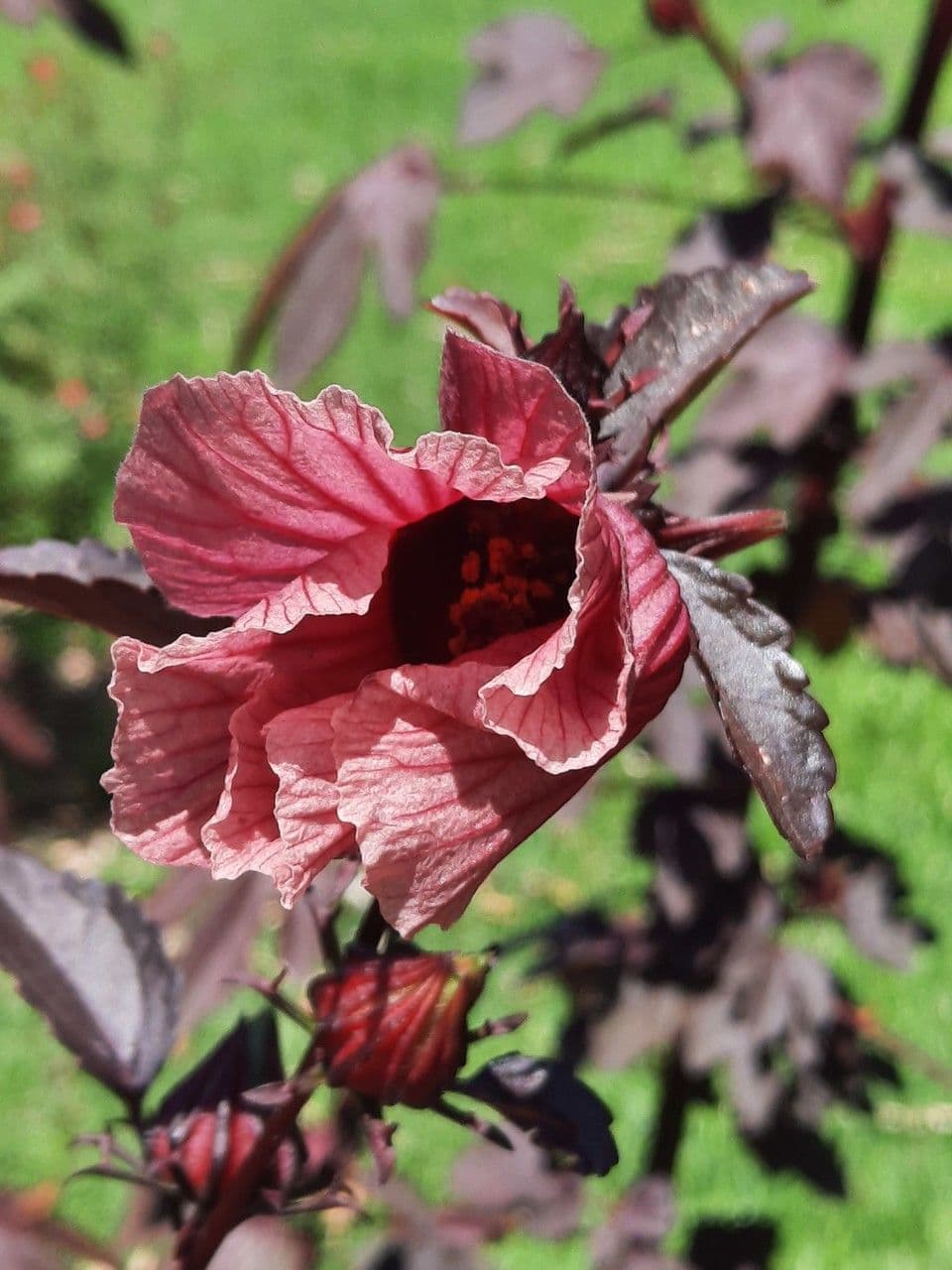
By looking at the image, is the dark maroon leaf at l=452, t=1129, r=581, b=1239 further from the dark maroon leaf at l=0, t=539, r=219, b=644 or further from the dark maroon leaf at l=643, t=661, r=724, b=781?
the dark maroon leaf at l=0, t=539, r=219, b=644

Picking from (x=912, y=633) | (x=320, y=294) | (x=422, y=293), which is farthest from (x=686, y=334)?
(x=422, y=293)

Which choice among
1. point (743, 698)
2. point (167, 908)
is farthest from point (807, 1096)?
point (743, 698)

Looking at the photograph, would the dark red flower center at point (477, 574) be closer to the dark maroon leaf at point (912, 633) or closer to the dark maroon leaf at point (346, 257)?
the dark maroon leaf at point (912, 633)

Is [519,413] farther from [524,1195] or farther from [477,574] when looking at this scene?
[524,1195]

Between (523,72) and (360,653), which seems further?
(523,72)

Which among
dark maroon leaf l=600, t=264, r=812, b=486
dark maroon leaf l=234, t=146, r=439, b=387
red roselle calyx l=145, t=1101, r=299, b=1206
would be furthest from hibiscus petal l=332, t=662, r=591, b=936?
dark maroon leaf l=234, t=146, r=439, b=387

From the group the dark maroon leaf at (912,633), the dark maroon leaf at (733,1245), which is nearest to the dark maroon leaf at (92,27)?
the dark maroon leaf at (912,633)

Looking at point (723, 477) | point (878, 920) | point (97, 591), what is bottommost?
point (878, 920)
